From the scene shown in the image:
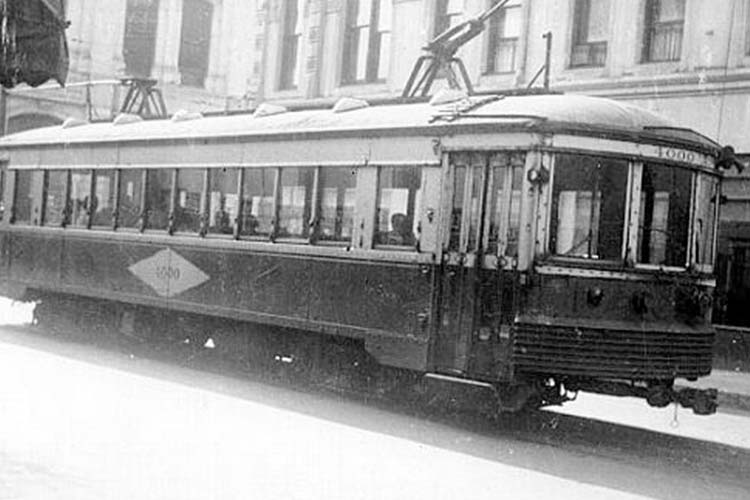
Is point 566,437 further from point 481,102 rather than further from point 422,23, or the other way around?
point 422,23

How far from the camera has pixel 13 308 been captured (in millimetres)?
22047

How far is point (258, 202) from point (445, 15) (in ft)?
35.4

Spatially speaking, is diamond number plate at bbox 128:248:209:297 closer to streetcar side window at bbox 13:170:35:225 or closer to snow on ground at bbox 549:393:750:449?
streetcar side window at bbox 13:170:35:225

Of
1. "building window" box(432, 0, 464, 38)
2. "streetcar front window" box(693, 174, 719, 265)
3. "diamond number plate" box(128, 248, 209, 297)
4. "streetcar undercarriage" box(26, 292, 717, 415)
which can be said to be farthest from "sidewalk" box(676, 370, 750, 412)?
"building window" box(432, 0, 464, 38)

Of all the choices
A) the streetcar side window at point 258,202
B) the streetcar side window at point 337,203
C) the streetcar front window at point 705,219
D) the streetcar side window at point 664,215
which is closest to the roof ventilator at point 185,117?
the streetcar side window at point 258,202

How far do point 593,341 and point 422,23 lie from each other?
1417 centimetres

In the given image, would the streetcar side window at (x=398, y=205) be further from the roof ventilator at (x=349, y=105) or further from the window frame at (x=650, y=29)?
the window frame at (x=650, y=29)

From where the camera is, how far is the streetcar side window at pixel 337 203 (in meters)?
11.6

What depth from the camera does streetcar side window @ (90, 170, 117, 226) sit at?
15570 mm

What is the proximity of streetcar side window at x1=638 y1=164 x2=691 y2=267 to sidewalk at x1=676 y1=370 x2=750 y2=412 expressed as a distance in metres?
4.89

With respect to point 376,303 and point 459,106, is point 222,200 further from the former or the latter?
point 459,106

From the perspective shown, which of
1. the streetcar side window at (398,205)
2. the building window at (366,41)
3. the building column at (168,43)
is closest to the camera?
the streetcar side window at (398,205)

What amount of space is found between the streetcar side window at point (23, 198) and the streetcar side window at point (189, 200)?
4.14 metres

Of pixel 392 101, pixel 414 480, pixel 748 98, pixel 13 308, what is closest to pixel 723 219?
pixel 748 98
